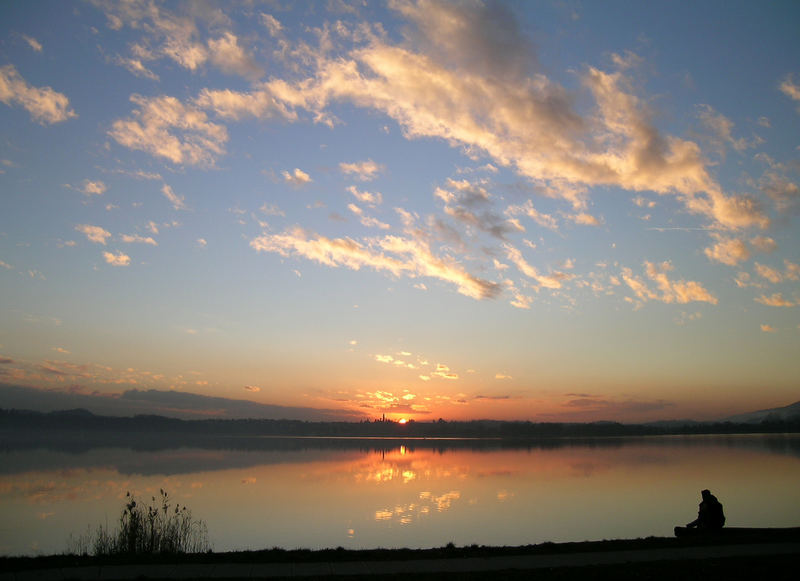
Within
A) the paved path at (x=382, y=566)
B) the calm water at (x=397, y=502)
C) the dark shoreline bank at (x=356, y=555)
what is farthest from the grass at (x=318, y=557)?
A: the calm water at (x=397, y=502)

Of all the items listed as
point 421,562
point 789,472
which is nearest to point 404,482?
point 789,472

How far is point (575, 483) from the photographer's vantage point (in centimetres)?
4166

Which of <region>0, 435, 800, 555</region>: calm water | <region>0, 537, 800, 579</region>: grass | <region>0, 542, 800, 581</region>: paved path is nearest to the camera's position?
<region>0, 542, 800, 581</region>: paved path

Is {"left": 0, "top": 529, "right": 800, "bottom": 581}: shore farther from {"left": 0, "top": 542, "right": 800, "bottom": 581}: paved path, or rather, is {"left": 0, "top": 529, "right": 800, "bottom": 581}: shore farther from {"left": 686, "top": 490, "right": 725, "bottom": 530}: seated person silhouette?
{"left": 686, "top": 490, "right": 725, "bottom": 530}: seated person silhouette

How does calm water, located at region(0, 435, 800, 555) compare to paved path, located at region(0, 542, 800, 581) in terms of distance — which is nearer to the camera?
paved path, located at region(0, 542, 800, 581)

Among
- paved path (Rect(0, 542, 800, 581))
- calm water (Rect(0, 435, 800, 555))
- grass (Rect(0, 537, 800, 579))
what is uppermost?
paved path (Rect(0, 542, 800, 581))

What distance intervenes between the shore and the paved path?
0.02 meters

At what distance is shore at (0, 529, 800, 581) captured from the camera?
11086mm

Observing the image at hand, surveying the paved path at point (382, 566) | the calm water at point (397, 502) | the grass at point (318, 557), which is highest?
the paved path at point (382, 566)

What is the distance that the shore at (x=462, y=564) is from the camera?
36.4ft

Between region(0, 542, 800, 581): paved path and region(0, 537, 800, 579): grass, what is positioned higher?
region(0, 542, 800, 581): paved path

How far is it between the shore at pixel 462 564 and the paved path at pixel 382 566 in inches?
0.7

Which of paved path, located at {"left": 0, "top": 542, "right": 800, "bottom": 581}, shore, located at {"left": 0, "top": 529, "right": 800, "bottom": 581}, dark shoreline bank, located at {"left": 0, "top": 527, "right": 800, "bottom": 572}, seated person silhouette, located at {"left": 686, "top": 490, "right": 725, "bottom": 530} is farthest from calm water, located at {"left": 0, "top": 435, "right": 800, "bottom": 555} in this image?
paved path, located at {"left": 0, "top": 542, "right": 800, "bottom": 581}

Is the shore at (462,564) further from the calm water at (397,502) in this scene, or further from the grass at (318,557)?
the calm water at (397,502)
